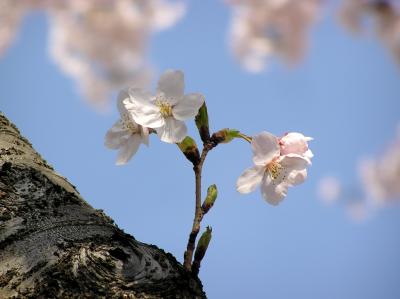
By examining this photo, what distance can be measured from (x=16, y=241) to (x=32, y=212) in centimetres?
8

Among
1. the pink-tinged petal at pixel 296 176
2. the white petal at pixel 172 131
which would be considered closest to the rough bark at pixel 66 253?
the white petal at pixel 172 131

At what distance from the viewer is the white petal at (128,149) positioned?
1245 mm

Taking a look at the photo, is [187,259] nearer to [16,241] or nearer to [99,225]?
[99,225]

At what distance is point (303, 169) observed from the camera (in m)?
1.20

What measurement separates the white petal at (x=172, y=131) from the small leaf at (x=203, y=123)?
0.13ft

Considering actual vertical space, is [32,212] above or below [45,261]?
above

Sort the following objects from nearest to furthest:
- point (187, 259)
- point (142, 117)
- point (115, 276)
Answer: point (115, 276)
point (187, 259)
point (142, 117)

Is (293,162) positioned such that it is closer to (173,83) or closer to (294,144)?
(294,144)

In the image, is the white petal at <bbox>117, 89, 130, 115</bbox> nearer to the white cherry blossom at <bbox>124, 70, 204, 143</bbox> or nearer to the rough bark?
the white cherry blossom at <bbox>124, 70, 204, 143</bbox>

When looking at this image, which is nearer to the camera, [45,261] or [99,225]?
[45,261]

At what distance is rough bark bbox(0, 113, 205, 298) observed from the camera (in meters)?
0.96

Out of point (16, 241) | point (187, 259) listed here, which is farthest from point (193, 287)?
point (16, 241)

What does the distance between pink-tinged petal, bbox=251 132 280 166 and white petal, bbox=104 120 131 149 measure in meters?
0.33

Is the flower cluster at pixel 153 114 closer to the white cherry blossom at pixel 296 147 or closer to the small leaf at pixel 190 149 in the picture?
the small leaf at pixel 190 149
